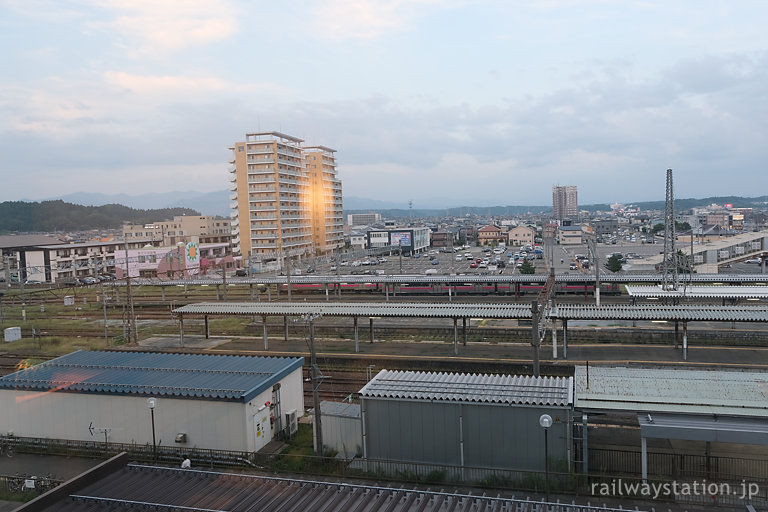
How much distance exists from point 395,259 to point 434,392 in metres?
51.9

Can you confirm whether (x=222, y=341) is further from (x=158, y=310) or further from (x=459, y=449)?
(x=459, y=449)

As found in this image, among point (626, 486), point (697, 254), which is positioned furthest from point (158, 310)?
point (697, 254)

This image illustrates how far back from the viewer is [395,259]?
60.9 meters

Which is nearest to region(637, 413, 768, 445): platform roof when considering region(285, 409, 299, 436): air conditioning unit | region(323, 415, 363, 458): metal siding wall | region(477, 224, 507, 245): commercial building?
region(323, 415, 363, 458): metal siding wall

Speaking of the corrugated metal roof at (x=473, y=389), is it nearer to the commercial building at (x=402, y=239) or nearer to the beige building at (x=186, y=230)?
the commercial building at (x=402, y=239)

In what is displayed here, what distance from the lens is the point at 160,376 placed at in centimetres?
1127

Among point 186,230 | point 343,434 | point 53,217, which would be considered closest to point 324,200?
point 186,230

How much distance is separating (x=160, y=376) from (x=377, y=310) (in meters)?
9.02

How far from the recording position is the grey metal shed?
8320 mm

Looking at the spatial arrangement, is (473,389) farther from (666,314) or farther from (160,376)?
(666,314)

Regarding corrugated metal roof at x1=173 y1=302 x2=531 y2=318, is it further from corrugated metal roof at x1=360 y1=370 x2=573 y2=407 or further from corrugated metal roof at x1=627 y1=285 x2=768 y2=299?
corrugated metal roof at x1=627 y1=285 x2=768 y2=299

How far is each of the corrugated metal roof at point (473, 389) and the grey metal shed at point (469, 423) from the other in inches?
0.6

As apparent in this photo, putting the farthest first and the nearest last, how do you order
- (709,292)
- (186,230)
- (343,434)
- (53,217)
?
(53,217) < (186,230) < (709,292) < (343,434)

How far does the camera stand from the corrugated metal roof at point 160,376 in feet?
33.6
